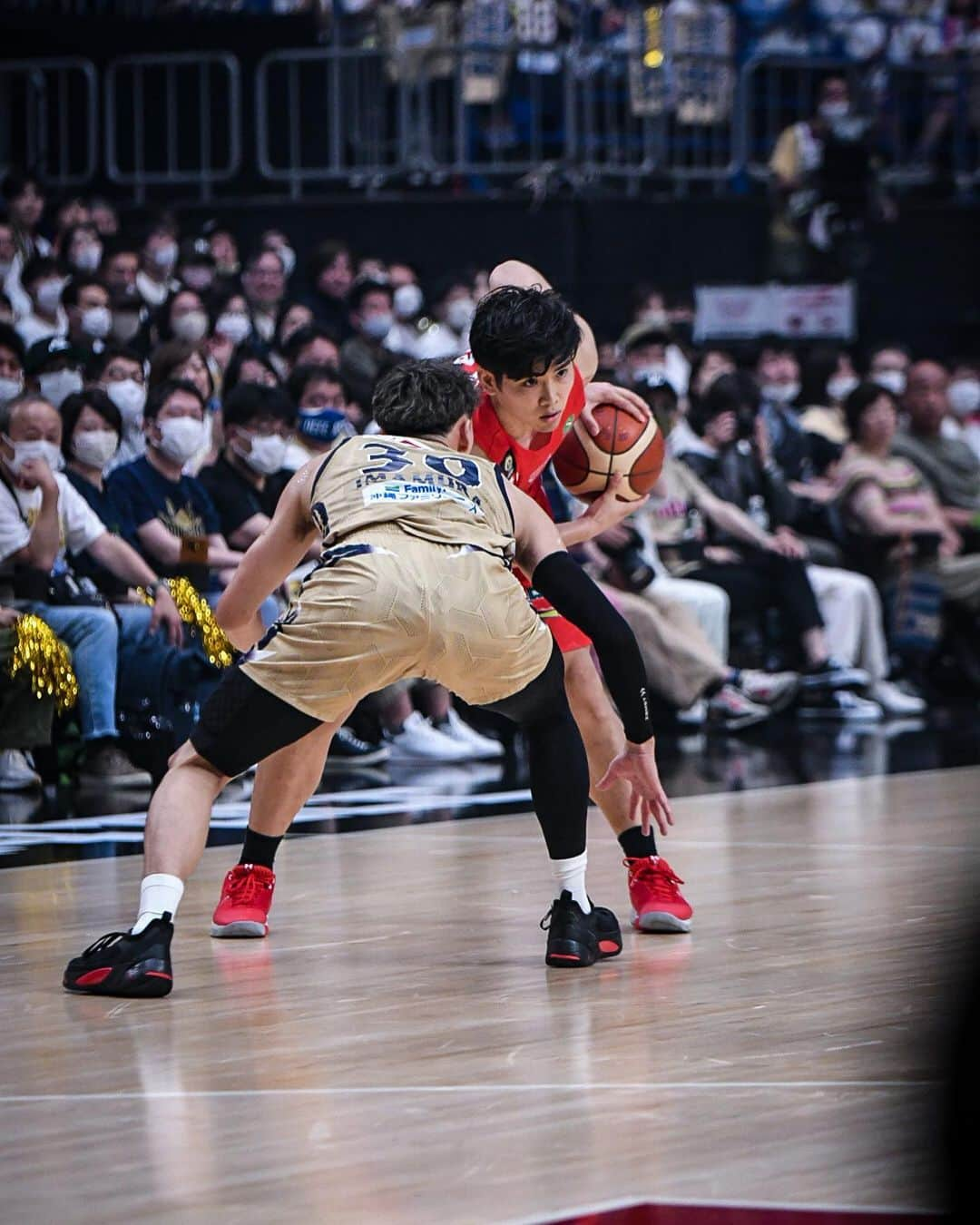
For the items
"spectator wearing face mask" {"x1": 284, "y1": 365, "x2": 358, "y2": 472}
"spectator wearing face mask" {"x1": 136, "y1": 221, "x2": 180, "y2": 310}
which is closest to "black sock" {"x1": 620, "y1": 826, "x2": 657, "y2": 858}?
"spectator wearing face mask" {"x1": 284, "y1": 365, "x2": 358, "y2": 472}

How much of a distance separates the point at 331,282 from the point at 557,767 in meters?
8.25

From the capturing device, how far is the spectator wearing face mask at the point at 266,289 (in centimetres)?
1173

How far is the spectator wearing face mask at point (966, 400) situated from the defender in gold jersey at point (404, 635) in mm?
9015

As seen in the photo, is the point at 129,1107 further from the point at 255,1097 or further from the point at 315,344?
the point at 315,344

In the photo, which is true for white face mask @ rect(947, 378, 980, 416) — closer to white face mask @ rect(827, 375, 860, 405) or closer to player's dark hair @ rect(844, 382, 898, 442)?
white face mask @ rect(827, 375, 860, 405)

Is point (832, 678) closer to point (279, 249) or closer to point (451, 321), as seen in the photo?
point (451, 321)

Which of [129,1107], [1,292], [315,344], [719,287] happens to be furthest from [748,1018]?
[719,287]

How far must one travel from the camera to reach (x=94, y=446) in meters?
8.08

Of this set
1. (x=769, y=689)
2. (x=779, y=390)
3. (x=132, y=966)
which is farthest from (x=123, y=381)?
(x=132, y=966)

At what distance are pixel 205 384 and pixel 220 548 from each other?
0.96 metres

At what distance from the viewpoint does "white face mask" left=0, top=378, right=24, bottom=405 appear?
28.5 feet

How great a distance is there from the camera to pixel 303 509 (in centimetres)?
433

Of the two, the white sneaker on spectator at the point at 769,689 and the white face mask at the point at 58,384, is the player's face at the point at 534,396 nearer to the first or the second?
the white face mask at the point at 58,384

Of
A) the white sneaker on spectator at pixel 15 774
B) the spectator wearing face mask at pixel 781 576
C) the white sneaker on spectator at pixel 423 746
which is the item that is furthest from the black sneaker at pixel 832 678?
the white sneaker on spectator at pixel 15 774
